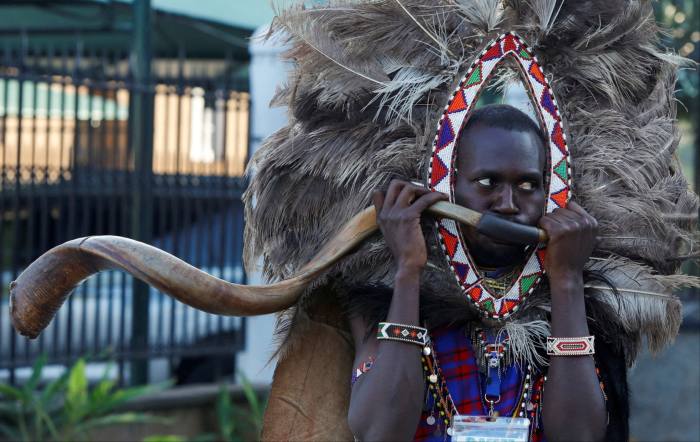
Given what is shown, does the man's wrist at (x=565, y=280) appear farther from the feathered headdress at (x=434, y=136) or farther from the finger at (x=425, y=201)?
the finger at (x=425, y=201)

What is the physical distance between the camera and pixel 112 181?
654 centimetres

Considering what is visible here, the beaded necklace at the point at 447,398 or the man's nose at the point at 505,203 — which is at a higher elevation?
the man's nose at the point at 505,203

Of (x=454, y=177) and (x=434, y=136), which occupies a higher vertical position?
(x=434, y=136)

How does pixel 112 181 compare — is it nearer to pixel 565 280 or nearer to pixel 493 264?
pixel 493 264

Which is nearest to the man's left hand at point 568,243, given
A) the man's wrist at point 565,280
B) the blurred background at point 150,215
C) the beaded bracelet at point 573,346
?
the man's wrist at point 565,280

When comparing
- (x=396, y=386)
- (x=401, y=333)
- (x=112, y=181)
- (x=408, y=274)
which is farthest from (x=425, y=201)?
(x=112, y=181)

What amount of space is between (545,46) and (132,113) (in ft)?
13.6

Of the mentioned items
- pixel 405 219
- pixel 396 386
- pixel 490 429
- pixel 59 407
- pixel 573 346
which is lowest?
pixel 59 407

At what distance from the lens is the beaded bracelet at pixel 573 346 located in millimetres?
2543

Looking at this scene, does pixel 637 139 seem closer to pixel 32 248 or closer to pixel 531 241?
pixel 531 241

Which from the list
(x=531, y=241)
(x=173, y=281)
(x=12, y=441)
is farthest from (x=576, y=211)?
(x=12, y=441)

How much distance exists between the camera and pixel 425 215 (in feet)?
8.80

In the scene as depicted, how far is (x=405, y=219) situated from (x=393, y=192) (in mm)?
89

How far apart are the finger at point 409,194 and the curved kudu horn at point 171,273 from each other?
5cm
